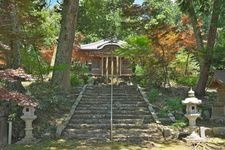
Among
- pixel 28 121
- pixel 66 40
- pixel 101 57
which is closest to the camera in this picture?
pixel 28 121

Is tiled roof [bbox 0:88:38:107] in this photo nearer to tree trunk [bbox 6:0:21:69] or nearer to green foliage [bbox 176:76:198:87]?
tree trunk [bbox 6:0:21:69]

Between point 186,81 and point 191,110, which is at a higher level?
point 186,81

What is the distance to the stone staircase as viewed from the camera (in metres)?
12.0

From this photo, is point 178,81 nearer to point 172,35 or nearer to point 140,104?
point 172,35

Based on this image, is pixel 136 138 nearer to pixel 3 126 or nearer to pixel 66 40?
pixel 3 126

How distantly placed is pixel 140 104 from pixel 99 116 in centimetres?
202

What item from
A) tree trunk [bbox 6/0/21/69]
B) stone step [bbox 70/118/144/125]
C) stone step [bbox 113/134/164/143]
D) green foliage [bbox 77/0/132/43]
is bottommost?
stone step [bbox 113/134/164/143]

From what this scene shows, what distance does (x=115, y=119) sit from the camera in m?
13.3

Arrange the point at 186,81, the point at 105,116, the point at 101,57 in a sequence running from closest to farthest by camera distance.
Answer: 1. the point at 105,116
2. the point at 186,81
3. the point at 101,57

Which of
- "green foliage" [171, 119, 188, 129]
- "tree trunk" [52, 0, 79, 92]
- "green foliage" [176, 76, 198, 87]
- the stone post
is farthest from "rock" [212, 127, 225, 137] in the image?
"green foliage" [176, 76, 198, 87]

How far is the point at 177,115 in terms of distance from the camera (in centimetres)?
1359

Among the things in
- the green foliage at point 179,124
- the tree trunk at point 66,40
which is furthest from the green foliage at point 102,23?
the green foliage at point 179,124

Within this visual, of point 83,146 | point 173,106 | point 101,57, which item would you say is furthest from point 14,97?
point 101,57

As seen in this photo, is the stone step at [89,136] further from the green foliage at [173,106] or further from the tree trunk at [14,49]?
the green foliage at [173,106]
